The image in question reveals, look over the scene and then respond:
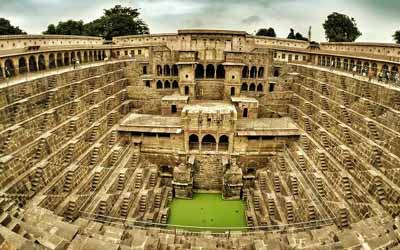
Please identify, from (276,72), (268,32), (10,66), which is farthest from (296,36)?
(10,66)

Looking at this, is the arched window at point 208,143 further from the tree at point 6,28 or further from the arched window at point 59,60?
the tree at point 6,28

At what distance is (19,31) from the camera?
50156mm

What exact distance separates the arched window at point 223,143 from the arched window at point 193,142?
200 centimetres

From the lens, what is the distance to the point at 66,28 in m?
54.5

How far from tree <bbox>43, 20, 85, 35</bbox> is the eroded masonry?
18487mm

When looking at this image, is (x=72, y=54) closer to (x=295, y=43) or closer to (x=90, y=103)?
(x=90, y=103)

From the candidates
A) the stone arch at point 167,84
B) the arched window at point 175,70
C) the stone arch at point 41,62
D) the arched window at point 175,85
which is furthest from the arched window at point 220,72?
the stone arch at point 41,62

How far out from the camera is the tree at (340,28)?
5731cm

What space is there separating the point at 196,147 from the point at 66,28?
4283 centimetres

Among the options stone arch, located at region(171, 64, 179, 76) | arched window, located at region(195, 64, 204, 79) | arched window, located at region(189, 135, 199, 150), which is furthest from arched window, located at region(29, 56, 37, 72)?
arched window, located at region(195, 64, 204, 79)

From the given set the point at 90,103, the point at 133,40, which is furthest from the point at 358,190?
the point at 133,40

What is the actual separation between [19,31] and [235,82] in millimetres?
40922

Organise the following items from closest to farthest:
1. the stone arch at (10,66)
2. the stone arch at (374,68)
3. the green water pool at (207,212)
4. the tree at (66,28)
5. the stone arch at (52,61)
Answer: the green water pool at (207,212) < the stone arch at (10,66) < the stone arch at (374,68) < the stone arch at (52,61) < the tree at (66,28)

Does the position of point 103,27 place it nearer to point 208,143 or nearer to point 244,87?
point 244,87
